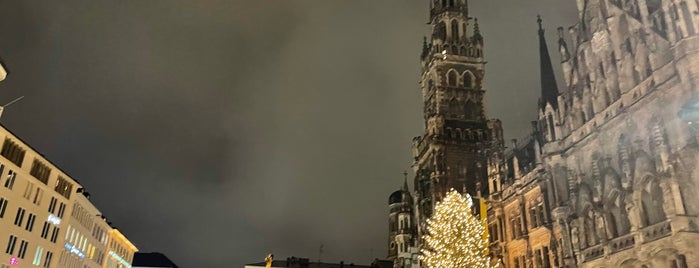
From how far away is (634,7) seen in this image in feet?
112

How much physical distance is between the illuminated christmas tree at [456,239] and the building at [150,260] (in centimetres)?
13384

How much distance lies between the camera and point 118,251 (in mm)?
Answer: 92375

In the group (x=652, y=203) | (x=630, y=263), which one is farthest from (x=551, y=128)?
(x=630, y=263)

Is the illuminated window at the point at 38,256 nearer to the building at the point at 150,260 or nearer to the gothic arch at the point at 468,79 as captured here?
the gothic arch at the point at 468,79

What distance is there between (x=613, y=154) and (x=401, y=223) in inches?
2259

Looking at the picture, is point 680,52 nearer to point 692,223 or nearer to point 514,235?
point 692,223

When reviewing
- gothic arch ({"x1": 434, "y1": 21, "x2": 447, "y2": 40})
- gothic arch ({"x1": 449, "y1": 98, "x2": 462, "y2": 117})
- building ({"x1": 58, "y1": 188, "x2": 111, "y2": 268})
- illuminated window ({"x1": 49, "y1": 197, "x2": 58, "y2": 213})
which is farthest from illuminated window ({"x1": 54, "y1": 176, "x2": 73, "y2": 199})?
gothic arch ({"x1": 434, "y1": 21, "x2": 447, "y2": 40})

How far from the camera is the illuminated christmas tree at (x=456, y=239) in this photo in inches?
1391

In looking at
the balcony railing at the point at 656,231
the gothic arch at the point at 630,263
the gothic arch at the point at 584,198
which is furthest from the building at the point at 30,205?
the balcony railing at the point at 656,231

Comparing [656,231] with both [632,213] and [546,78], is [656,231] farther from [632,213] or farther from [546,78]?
[546,78]

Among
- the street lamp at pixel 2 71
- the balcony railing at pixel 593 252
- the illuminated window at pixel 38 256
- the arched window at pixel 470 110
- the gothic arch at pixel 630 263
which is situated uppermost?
the arched window at pixel 470 110

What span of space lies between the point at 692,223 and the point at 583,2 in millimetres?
21333

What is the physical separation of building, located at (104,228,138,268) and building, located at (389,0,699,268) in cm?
6501

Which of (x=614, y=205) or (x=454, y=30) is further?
(x=454, y=30)
